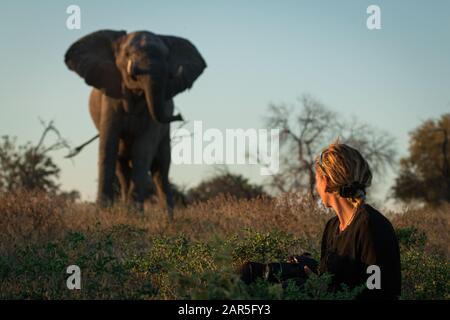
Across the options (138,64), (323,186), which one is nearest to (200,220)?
(138,64)

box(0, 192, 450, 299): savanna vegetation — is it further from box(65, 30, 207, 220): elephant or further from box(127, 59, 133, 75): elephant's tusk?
box(127, 59, 133, 75): elephant's tusk

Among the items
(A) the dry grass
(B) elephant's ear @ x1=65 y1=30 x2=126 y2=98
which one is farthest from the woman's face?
(B) elephant's ear @ x1=65 y1=30 x2=126 y2=98

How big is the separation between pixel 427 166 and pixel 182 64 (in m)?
19.1

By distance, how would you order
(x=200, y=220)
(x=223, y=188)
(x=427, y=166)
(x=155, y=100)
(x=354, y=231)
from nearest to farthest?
(x=354, y=231)
(x=200, y=220)
(x=155, y=100)
(x=223, y=188)
(x=427, y=166)

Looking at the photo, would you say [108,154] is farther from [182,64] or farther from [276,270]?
[276,270]

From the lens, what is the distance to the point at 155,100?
1430 cm

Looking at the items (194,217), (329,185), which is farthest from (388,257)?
(194,217)

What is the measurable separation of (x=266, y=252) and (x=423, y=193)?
26.3 m

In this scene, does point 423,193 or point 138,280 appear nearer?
point 138,280

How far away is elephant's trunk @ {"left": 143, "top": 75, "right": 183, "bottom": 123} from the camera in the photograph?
1425 centimetres

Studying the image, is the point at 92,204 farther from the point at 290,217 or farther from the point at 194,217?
the point at 290,217

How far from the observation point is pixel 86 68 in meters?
15.5
